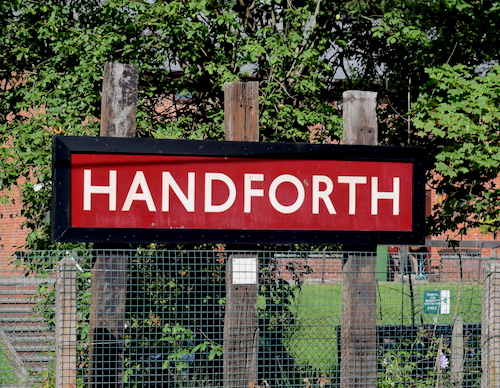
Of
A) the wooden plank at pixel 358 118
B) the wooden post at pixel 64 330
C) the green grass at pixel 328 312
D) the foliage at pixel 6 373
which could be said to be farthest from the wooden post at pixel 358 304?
the foliage at pixel 6 373

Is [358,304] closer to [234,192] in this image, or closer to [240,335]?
[240,335]

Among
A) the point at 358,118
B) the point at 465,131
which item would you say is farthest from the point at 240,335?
the point at 465,131

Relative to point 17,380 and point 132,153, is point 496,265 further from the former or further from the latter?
point 17,380

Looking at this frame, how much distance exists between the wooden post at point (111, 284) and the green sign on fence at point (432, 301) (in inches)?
109

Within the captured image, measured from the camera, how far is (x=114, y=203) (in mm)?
4871

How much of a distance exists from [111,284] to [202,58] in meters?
3.98

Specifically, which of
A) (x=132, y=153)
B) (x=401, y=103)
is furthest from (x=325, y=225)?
Answer: (x=401, y=103)

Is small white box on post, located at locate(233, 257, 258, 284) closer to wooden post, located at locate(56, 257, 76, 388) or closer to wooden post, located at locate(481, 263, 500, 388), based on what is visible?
wooden post, located at locate(56, 257, 76, 388)

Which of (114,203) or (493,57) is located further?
(493,57)

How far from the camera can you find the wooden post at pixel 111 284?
4.87m

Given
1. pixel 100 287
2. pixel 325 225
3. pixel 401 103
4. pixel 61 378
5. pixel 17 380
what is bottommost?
pixel 17 380

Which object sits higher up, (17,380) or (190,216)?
(190,216)

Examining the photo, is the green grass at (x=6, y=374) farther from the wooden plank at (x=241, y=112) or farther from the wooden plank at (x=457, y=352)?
the wooden plank at (x=457, y=352)

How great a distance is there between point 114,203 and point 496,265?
3404 mm
